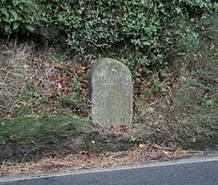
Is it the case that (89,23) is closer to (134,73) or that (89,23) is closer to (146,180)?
(134,73)

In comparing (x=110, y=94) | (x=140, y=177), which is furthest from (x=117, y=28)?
(x=140, y=177)

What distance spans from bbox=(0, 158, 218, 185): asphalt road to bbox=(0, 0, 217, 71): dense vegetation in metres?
2.55

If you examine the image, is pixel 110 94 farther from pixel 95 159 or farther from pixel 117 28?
pixel 117 28

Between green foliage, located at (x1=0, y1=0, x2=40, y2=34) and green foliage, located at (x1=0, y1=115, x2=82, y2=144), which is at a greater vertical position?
green foliage, located at (x1=0, y1=0, x2=40, y2=34)

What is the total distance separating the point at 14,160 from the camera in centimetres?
527

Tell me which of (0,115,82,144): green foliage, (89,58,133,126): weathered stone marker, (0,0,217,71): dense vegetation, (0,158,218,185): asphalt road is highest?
(0,0,217,71): dense vegetation

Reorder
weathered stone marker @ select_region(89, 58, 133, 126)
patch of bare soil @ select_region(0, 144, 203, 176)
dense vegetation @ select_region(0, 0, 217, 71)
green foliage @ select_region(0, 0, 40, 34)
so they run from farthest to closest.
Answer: dense vegetation @ select_region(0, 0, 217, 71) → green foliage @ select_region(0, 0, 40, 34) → weathered stone marker @ select_region(89, 58, 133, 126) → patch of bare soil @ select_region(0, 144, 203, 176)

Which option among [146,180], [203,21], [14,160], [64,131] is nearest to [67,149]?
[64,131]

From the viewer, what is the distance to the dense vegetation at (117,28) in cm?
707

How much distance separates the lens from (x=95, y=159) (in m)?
5.41

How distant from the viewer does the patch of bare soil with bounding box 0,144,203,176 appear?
16.7ft

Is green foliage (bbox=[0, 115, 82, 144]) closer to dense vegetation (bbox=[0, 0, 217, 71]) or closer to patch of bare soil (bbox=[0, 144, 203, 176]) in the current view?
patch of bare soil (bbox=[0, 144, 203, 176])

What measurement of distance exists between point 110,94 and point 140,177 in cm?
184

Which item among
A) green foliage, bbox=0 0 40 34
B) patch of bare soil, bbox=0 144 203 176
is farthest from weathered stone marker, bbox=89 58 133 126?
green foliage, bbox=0 0 40 34
